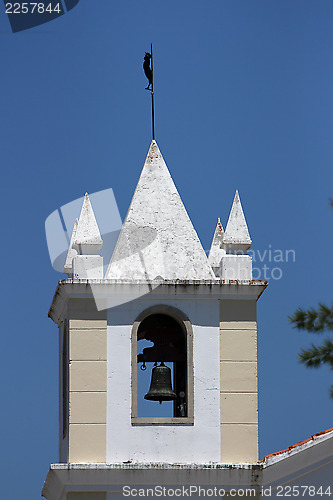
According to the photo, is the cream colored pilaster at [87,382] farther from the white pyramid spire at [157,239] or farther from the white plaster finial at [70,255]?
the white plaster finial at [70,255]

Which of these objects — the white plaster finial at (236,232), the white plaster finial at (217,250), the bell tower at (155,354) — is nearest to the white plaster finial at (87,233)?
the bell tower at (155,354)

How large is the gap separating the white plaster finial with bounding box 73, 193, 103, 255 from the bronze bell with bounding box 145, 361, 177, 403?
1.89m

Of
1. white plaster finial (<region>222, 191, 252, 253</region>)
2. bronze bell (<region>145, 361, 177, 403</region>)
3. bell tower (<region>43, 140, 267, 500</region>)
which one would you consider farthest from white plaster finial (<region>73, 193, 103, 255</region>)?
bronze bell (<region>145, 361, 177, 403</region>)

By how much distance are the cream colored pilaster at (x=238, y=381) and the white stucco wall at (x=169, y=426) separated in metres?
0.10

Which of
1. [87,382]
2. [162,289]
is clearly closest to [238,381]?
[162,289]

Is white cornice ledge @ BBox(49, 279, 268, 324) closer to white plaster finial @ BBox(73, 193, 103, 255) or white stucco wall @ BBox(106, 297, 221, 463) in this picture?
white stucco wall @ BBox(106, 297, 221, 463)

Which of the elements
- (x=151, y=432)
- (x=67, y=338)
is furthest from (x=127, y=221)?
(x=151, y=432)

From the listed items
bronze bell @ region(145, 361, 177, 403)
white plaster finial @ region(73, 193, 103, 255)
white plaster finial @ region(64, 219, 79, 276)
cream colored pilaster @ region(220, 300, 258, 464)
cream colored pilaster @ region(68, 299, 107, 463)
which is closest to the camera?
cream colored pilaster @ region(68, 299, 107, 463)

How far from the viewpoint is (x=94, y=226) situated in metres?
17.9

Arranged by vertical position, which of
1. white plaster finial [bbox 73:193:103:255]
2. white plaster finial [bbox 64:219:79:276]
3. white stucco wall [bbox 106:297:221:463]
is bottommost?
white stucco wall [bbox 106:297:221:463]

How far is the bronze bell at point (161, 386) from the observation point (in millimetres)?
17703

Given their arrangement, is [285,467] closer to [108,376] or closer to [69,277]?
[108,376]

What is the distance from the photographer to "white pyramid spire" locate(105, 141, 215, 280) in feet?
59.1

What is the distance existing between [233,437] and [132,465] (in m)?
1.43
